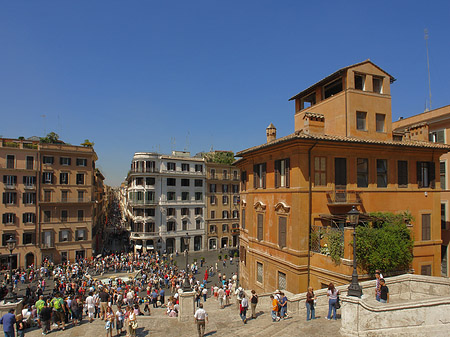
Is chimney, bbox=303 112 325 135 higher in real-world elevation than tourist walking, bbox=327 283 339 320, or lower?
higher

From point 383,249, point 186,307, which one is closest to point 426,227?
point 383,249

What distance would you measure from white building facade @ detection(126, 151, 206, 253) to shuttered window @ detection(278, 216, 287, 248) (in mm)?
32089

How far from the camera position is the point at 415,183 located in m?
19.4

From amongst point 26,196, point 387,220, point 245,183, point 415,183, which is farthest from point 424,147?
point 26,196

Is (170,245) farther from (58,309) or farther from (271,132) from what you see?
(58,309)

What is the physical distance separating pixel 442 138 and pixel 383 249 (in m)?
14.4

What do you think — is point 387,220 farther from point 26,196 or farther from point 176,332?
point 26,196

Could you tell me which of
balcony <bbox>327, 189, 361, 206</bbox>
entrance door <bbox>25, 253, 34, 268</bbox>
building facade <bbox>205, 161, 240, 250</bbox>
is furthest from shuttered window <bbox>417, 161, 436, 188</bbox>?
entrance door <bbox>25, 253, 34, 268</bbox>

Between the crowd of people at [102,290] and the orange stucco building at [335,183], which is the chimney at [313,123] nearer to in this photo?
the orange stucco building at [335,183]

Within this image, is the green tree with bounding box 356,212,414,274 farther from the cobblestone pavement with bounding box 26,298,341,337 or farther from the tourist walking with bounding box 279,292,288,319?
the tourist walking with bounding box 279,292,288,319

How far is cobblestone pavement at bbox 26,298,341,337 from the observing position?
11517 mm

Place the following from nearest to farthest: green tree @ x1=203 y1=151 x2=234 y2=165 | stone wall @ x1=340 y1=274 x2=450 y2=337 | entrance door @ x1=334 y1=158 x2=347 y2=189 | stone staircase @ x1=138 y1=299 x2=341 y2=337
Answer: stone wall @ x1=340 y1=274 x2=450 y2=337, stone staircase @ x1=138 y1=299 x2=341 y2=337, entrance door @ x1=334 y1=158 x2=347 y2=189, green tree @ x1=203 y1=151 x2=234 y2=165

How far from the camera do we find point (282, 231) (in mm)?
18531

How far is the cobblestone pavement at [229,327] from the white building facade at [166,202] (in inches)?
1267
